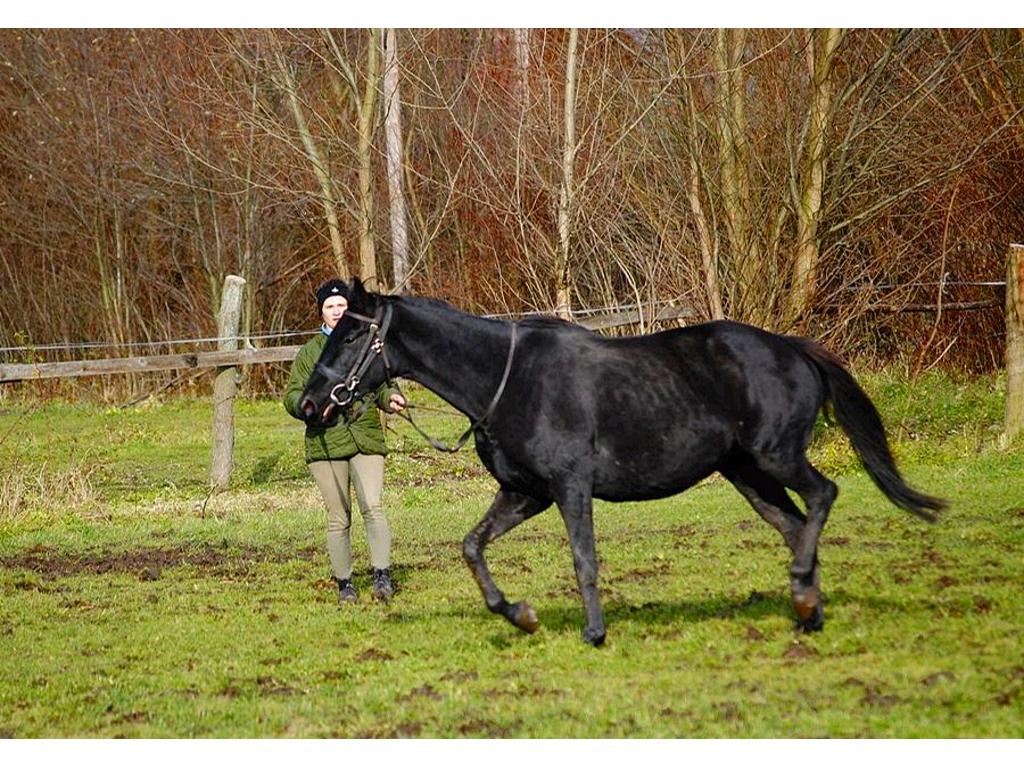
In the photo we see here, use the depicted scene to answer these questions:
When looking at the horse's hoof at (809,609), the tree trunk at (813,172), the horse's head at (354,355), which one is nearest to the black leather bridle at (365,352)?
the horse's head at (354,355)

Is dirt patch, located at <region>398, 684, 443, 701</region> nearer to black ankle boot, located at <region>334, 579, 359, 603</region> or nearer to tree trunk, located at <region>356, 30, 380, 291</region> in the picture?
black ankle boot, located at <region>334, 579, 359, 603</region>

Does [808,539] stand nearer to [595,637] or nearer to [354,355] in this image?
[595,637]

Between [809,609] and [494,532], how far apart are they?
1.75 meters

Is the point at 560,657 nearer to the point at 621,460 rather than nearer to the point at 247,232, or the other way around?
the point at 621,460

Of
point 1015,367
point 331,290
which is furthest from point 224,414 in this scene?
point 1015,367

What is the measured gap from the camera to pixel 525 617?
24.0ft

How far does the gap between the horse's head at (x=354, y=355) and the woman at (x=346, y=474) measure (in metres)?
1.12

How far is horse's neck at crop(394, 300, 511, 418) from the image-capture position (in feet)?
24.9

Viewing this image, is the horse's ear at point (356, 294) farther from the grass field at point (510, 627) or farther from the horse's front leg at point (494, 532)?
the grass field at point (510, 627)

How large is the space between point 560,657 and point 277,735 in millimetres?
1590

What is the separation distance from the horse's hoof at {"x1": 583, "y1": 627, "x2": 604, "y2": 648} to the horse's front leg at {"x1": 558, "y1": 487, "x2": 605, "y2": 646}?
2cm

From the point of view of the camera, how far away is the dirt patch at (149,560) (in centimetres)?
1100

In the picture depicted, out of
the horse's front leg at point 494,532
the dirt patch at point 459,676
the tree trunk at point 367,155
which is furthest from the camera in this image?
the tree trunk at point 367,155

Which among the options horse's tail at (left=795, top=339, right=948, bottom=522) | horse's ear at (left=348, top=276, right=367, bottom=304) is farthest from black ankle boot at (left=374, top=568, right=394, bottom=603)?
horse's tail at (left=795, top=339, right=948, bottom=522)
